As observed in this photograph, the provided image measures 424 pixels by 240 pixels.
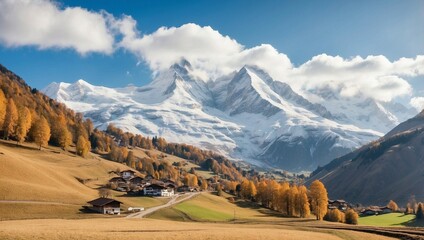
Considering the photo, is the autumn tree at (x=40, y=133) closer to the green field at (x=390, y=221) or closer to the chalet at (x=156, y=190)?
the chalet at (x=156, y=190)

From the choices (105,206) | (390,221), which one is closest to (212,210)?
(105,206)

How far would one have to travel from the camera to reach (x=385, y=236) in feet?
256

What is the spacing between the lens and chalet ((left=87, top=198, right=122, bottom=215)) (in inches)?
4395

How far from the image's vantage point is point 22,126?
6816 inches

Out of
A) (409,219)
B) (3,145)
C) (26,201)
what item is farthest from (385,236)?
(3,145)

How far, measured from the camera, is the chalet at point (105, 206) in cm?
11162

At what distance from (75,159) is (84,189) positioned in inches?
1939

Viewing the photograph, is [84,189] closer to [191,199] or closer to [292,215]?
[191,199]

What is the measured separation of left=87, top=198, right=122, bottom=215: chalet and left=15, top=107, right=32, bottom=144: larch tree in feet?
246

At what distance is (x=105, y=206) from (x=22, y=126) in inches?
3146

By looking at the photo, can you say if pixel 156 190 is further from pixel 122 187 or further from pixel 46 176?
pixel 46 176

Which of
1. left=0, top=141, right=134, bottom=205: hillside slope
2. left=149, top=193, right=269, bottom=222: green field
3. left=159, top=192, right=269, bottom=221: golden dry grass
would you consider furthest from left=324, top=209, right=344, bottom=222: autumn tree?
left=0, top=141, right=134, bottom=205: hillside slope

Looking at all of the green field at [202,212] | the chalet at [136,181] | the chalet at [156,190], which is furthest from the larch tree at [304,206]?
the chalet at [136,181]

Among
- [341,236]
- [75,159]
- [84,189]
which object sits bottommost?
[341,236]
